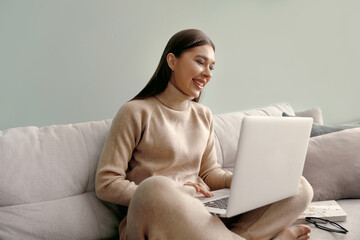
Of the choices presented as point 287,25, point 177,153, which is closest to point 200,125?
point 177,153

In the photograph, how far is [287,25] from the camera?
8.61ft

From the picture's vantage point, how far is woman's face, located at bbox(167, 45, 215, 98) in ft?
4.86

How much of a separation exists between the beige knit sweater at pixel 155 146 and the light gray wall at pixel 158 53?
451mm

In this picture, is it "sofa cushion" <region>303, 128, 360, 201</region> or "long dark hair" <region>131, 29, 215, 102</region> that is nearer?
"long dark hair" <region>131, 29, 215, 102</region>

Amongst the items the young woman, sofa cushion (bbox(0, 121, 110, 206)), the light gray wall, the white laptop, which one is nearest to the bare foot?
the young woman

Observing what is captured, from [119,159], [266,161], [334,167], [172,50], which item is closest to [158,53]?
[172,50]

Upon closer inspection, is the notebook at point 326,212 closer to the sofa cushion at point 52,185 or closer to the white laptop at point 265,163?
the white laptop at point 265,163

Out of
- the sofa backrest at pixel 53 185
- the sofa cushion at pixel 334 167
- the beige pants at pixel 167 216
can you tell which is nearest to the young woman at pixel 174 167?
the beige pants at pixel 167 216

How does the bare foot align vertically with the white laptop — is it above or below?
below

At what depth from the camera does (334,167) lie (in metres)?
1.74

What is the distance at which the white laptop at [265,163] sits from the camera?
1.02 metres

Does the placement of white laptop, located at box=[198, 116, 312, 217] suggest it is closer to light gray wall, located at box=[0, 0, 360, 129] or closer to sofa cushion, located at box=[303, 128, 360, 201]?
sofa cushion, located at box=[303, 128, 360, 201]

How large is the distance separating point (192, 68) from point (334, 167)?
775 millimetres

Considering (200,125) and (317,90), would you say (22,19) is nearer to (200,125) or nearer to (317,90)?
(200,125)
